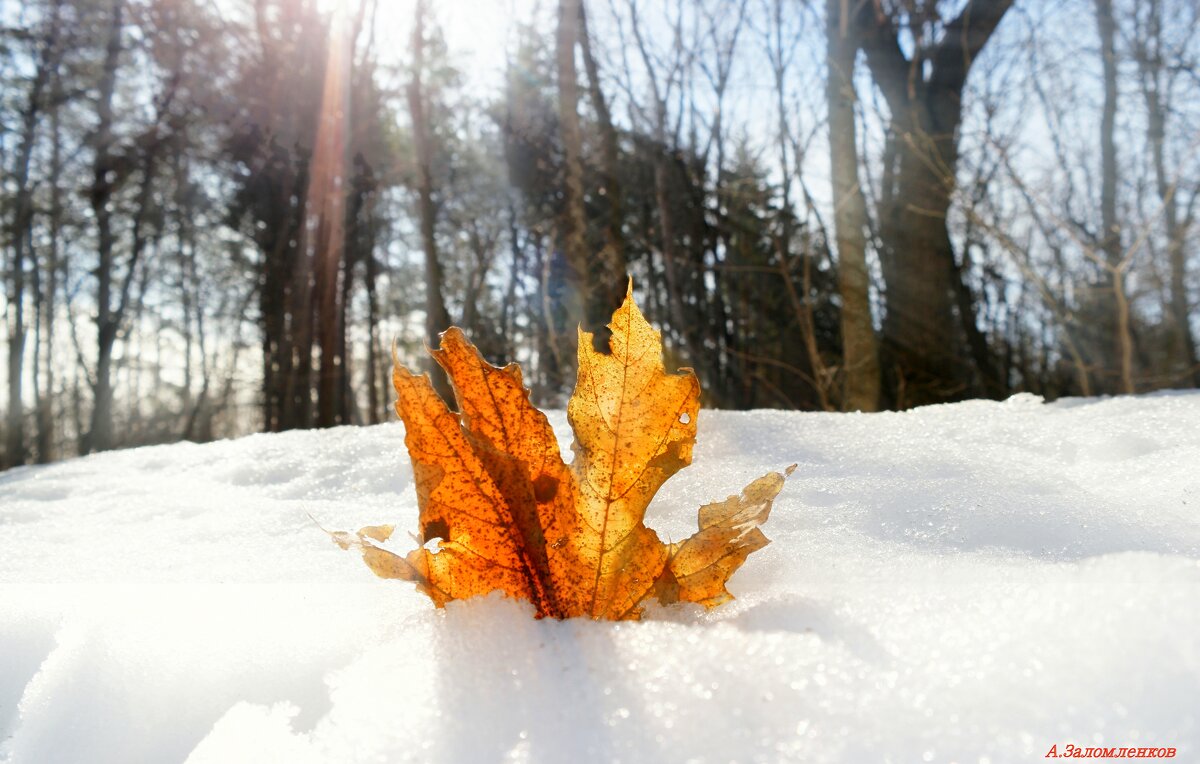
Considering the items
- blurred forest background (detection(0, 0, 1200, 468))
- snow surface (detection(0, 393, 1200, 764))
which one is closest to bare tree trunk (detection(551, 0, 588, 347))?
blurred forest background (detection(0, 0, 1200, 468))

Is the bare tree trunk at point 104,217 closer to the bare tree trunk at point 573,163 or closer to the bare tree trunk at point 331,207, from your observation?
the bare tree trunk at point 331,207

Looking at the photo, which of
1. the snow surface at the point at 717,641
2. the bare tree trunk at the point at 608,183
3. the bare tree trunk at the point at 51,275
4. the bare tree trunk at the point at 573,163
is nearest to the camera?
the snow surface at the point at 717,641

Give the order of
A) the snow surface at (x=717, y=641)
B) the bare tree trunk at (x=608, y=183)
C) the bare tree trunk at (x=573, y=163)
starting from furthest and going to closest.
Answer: the bare tree trunk at (x=608, y=183), the bare tree trunk at (x=573, y=163), the snow surface at (x=717, y=641)

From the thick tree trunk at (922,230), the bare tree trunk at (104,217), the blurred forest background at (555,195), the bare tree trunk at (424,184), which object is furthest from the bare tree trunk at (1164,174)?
the bare tree trunk at (104,217)

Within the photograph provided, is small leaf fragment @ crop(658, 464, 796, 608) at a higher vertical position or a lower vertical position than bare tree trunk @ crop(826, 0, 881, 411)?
lower

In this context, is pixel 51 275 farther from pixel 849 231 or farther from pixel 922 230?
pixel 922 230

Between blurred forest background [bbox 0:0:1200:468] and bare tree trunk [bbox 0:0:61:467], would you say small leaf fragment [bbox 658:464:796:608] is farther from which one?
bare tree trunk [bbox 0:0:61:467]

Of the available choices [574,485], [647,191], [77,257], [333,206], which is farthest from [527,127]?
[574,485]
